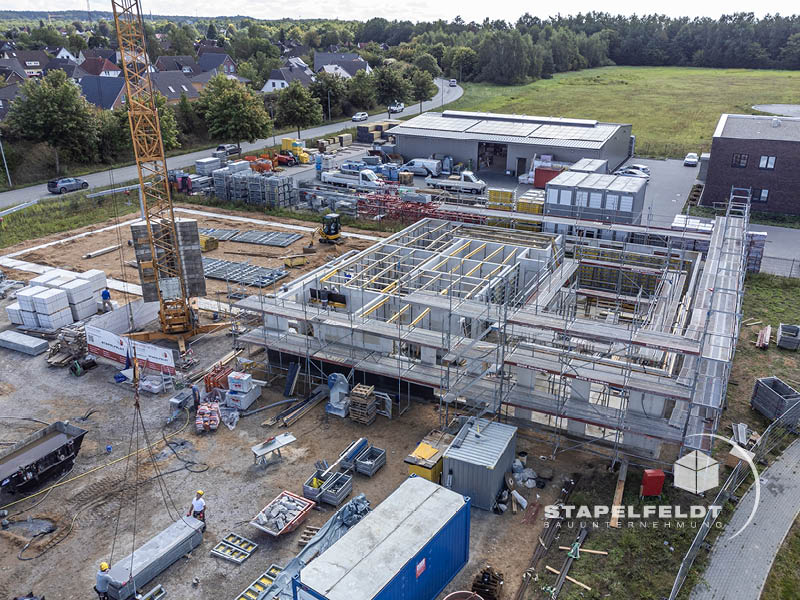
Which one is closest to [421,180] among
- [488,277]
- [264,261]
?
[264,261]

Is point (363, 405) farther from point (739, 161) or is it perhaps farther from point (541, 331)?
point (739, 161)

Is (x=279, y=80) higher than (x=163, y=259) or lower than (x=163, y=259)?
higher

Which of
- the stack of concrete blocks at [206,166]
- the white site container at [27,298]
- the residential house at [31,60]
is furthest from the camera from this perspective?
the residential house at [31,60]

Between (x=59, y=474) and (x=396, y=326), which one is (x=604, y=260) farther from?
(x=59, y=474)

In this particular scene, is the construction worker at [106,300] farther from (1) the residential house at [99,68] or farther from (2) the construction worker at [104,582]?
(1) the residential house at [99,68]

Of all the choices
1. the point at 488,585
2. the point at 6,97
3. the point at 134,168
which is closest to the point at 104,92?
the point at 6,97

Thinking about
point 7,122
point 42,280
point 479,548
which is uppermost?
point 7,122

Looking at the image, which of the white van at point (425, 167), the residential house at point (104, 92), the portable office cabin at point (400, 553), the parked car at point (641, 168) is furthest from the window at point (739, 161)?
the residential house at point (104, 92)
